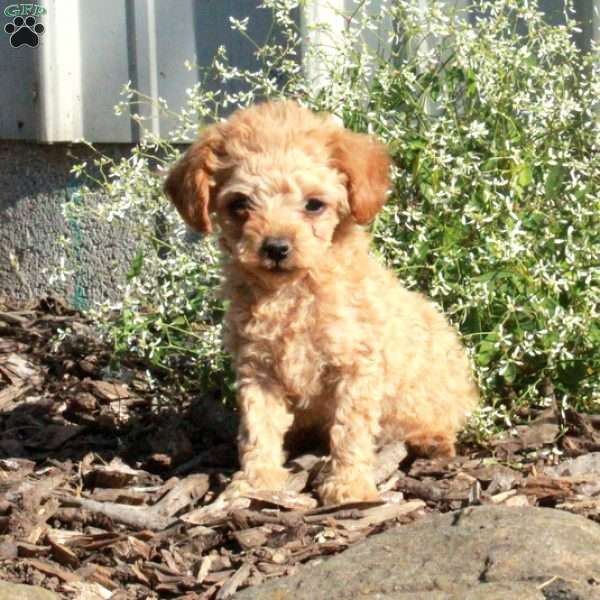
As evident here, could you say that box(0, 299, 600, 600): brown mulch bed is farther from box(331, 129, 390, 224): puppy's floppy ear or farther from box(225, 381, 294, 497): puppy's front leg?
box(331, 129, 390, 224): puppy's floppy ear

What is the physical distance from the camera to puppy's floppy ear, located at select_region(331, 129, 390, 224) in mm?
4480

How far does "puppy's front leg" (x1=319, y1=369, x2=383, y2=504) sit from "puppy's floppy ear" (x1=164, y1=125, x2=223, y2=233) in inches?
31.0

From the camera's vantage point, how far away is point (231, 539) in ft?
13.8

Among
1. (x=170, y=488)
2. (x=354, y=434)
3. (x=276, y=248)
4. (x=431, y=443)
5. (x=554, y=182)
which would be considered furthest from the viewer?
(x=554, y=182)

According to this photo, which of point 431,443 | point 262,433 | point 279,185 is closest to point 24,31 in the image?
point 279,185

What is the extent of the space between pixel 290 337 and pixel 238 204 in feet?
1.70

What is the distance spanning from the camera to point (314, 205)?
448 centimetres

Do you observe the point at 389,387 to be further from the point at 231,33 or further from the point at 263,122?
the point at 231,33

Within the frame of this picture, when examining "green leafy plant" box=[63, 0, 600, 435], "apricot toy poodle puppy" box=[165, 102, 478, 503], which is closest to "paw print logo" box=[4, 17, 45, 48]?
"green leafy plant" box=[63, 0, 600, 435]

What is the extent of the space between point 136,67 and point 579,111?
2.37m

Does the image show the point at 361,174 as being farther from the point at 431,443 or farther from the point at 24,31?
the point at 24,31

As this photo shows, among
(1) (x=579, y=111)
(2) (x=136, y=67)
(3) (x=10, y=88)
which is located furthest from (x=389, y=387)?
(3) (x=10, y=88)

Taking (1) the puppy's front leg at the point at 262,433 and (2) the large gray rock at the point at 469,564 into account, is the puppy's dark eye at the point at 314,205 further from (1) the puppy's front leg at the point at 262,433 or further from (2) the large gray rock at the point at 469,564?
(2) the large gray rock at the point at 469,564

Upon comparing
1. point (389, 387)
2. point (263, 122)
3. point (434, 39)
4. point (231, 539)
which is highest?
point (434, 39)
